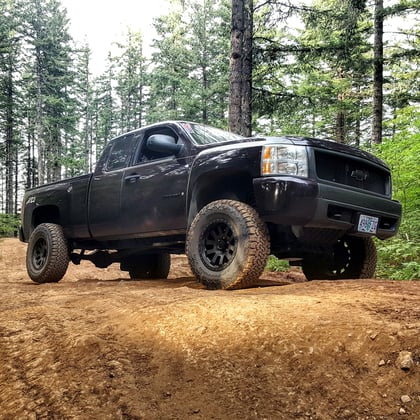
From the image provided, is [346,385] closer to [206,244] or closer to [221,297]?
[221,297]

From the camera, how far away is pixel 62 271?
622 centimetres

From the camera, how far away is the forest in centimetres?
946

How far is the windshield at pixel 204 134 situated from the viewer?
506cm

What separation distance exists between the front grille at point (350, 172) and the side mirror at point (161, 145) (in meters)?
1.75

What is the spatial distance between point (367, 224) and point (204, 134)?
238 cm

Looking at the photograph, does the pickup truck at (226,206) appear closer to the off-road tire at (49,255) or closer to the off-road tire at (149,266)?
the off-road tire at (49,255)

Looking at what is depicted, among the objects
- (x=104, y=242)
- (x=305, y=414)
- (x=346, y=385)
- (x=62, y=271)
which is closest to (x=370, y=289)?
(x=346, y=385)

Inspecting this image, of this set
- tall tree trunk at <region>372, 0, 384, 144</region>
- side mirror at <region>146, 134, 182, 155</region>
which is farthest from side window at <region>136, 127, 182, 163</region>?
tall tree trunk at <region>372, 0, 384, 144</region>

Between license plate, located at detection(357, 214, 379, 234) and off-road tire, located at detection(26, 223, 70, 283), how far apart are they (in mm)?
4446

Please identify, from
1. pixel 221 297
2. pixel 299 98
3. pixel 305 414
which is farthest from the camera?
pixel 299 98

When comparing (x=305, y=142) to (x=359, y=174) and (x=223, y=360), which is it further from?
(x=223, y=360)

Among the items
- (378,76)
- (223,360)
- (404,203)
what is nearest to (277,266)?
(404,203)

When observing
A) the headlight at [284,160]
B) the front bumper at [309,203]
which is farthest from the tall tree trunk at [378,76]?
the headlight at [284,160]

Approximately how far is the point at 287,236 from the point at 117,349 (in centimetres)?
260
